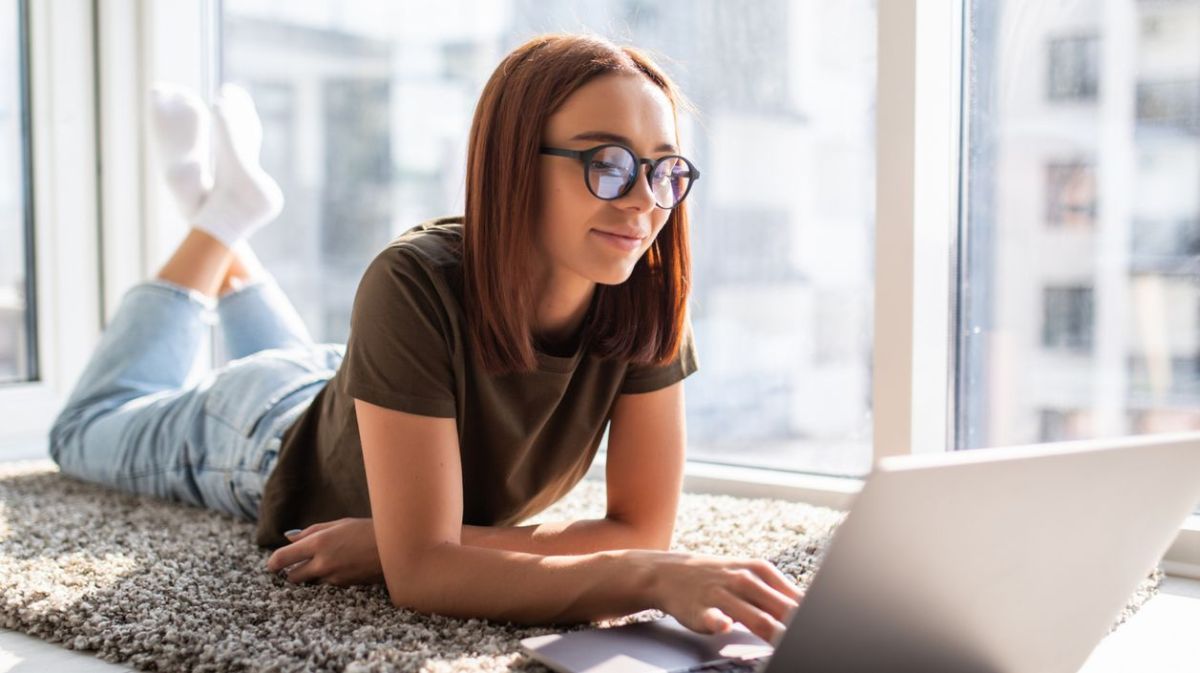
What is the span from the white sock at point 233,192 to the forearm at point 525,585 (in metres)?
1.24

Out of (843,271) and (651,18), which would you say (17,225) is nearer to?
(651,18)

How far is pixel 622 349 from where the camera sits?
1370 mm

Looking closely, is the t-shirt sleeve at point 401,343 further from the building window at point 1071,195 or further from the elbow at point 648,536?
the building window at point 1071,195

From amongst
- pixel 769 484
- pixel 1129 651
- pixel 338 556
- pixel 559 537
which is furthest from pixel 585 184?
pixel 769 484

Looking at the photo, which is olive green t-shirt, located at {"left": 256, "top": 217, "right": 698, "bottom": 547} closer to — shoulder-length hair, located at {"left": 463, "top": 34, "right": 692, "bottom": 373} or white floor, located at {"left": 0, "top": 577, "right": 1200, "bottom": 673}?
shoulder-length hair, located at {"left": 463, "top": 34, "right": 692, "bottom": 373}

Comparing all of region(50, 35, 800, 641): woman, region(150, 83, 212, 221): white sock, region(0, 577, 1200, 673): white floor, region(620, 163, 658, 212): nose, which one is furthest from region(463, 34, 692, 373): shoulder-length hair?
region(150, 83, 212, 221): white sock

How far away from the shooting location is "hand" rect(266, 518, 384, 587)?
132cm

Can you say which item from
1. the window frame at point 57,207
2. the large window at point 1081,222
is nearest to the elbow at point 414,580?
the large window at point 1081,222

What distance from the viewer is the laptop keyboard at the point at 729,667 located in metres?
0.96

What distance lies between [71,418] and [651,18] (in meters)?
1.33

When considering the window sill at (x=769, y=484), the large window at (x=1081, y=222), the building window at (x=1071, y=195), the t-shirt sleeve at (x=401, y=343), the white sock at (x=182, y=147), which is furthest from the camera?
the white sock at (x=182, y=147)

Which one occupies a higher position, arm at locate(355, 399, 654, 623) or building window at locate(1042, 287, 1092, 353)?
building window at locate(1042, 287, 1092, 353)

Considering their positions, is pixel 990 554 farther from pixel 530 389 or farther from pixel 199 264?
pixel 199 264

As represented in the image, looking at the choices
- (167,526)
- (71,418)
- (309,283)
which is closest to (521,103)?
(167,526)
